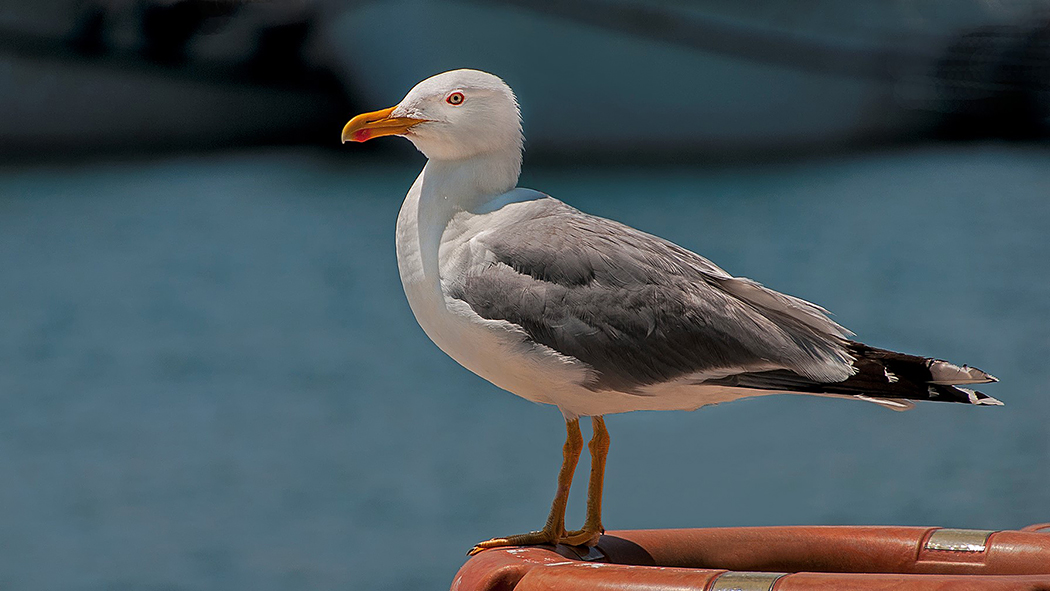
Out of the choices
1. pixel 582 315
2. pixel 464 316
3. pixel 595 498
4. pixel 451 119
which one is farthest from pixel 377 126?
pixel 595 498

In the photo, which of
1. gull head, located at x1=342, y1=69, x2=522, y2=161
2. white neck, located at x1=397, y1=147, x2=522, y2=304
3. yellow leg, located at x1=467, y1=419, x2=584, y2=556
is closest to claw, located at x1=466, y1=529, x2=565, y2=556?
yellow leg, located at x1=467, y1=419, x2=584, y2=556

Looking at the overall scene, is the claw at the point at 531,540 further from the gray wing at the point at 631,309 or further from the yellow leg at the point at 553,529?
the gray wing at the point at 631,309

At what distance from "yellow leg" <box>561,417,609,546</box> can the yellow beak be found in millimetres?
777

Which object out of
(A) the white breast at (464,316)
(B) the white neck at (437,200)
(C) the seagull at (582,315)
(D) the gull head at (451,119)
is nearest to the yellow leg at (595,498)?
(C) the seagull at (582,315)

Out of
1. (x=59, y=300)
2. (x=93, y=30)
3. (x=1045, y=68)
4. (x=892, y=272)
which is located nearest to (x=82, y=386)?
(x=59, y=300)

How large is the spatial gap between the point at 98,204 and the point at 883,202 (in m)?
12.3

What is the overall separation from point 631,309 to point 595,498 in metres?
0.41

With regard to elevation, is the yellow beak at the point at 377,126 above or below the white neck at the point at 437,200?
above

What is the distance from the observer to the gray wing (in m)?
2.40

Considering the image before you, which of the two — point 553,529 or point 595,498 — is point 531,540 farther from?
point 595,498

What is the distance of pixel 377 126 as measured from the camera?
2.60 meters

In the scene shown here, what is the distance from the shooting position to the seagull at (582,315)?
239cm

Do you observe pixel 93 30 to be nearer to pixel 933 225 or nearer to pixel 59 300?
pixel 59 300

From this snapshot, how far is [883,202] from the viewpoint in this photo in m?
18.2
